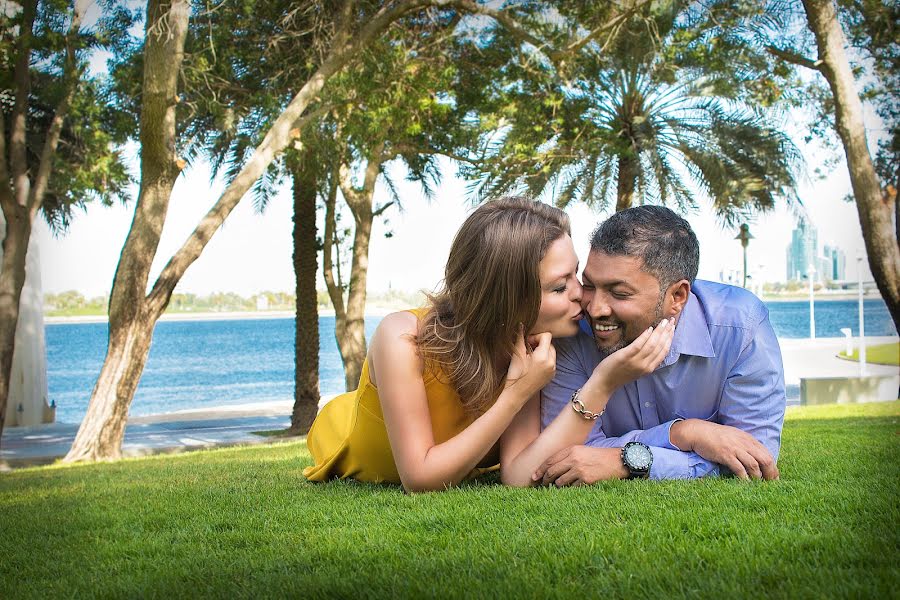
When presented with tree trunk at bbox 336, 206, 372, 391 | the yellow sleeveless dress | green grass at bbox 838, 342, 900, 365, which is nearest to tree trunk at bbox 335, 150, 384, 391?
tree trunk at bbox 336, 206, 372, 391

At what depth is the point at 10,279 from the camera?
1174 centimetres

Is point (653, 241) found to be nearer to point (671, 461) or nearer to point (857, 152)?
point (671, 461)

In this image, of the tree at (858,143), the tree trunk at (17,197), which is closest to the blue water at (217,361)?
the tree at (858,143)

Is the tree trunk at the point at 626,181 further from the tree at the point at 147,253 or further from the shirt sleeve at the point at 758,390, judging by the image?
the shirt sleeve at the point at 758,390

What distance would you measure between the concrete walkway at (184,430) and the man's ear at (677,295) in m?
11.5

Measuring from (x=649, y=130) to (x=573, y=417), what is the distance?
46.6ft

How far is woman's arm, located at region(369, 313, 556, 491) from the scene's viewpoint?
355cm

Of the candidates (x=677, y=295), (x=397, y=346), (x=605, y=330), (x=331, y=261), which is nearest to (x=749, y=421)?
(x=677, y=295)

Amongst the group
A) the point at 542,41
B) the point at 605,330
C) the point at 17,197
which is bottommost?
the point at 605,330

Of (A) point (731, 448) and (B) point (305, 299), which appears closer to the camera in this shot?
(A) point (731, 448)

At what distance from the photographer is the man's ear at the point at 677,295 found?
366 centimetres

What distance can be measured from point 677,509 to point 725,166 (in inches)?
588

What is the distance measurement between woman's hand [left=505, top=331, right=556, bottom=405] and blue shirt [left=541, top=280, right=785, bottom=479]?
0.20m

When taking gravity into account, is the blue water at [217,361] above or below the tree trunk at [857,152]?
below
